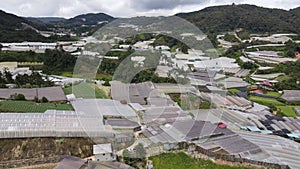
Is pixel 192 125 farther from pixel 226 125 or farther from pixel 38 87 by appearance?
pixel 38 87

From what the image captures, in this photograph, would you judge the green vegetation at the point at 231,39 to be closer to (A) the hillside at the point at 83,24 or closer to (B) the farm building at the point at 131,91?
(B) the farm building at the point at 131,91

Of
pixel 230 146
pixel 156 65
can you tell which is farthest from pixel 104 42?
pixel 230 146

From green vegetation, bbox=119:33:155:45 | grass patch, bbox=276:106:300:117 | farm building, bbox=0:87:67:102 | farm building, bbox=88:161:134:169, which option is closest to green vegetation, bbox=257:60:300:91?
grass patch, bbox=276:106:300:117

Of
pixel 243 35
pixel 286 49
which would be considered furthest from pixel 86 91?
pixel 243 35

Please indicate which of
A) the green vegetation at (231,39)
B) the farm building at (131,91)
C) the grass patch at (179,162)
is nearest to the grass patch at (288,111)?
the grass patch at (179,162)

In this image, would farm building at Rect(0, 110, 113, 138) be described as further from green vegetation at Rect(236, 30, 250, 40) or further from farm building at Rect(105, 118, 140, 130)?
green vegetation at Rect(236, 30, 250, 40)

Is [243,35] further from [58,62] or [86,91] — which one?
[86,91]
